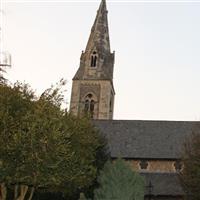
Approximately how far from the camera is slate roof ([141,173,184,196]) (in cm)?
3688

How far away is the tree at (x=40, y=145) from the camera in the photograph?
27.5 m

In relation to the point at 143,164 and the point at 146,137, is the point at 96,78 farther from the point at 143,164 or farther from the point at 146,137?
the point at 143,164

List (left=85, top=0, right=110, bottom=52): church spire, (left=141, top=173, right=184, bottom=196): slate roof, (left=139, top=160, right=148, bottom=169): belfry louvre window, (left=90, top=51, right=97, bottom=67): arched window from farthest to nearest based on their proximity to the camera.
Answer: (left=85, top=0, right=110, bottom=52): church spire
(left=90, top=51, right=97, bottom=67): arched window
(left=139, top=160, right=148, bottom=169): belfry louvre window
(left=141, top=173, right=184, bottom=196): slate roof

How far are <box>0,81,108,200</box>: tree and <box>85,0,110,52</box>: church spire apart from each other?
3158 cm

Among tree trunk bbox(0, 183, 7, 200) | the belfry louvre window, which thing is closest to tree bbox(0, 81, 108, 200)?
tree trunk bbox(0, 183, 7, 200)

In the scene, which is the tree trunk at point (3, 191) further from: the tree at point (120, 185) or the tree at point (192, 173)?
the tree at point (192, 173)

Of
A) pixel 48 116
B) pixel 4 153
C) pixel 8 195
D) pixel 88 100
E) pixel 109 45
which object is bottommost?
pixel 8 195

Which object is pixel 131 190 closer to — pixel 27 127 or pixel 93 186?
pixel 27 127

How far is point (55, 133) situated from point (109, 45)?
37.6m

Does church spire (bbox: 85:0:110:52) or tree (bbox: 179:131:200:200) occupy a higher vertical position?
church spire (bbox: 85:0:110:52)

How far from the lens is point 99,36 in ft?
207

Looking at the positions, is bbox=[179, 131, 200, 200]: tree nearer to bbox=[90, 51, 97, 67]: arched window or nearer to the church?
the church

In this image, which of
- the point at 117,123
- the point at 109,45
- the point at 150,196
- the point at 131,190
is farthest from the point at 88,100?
the point at 131,190

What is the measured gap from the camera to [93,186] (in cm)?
3366
